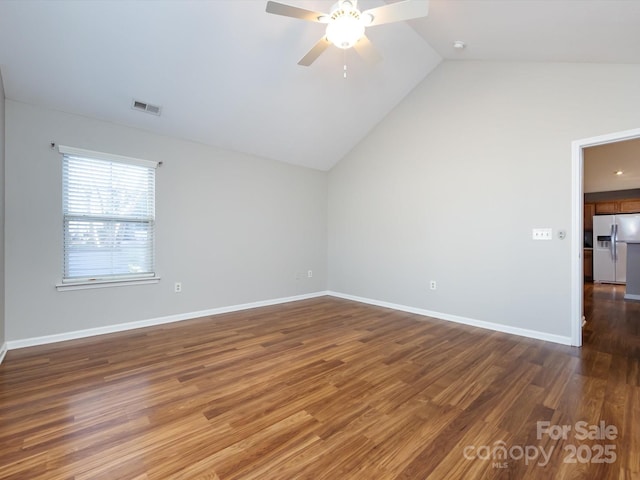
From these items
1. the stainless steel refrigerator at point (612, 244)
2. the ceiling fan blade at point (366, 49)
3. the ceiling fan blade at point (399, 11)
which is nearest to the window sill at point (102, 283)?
the ceiling fan blade at point (366, 49)

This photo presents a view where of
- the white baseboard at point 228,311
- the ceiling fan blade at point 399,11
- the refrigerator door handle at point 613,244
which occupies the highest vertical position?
the ceiling fan blade at point 399,11

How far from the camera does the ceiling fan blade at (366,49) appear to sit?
2396 millimetres

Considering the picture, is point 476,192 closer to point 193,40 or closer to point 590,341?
point 590,341

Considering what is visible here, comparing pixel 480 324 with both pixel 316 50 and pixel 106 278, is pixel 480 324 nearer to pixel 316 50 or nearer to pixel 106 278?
pixel 316 50

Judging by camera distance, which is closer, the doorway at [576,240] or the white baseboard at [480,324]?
the doorway at [576,240]

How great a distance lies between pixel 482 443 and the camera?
160 cm

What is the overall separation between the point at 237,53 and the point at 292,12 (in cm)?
116

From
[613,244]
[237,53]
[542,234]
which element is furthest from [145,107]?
[613,244]

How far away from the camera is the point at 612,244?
6.88 metres

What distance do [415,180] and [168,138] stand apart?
3.54m

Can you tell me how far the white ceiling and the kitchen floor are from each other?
9.14ft

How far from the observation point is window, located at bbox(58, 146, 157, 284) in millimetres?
3184

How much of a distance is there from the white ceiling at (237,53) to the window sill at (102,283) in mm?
1896

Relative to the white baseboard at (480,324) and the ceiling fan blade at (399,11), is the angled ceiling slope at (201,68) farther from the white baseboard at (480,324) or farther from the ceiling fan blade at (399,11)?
the white baseboard at (480,324)
